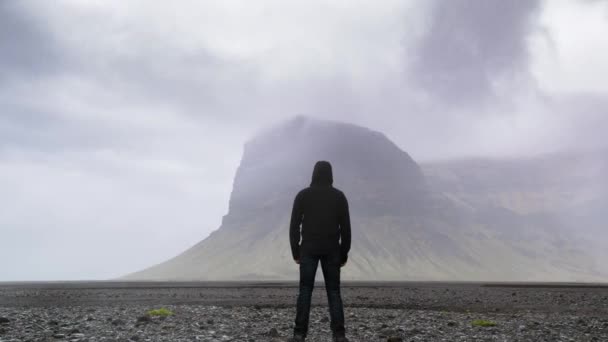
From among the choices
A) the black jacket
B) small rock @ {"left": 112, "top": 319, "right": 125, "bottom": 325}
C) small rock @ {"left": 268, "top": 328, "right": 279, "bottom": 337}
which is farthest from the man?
small rock @ {"left": 112, "top": 319, "right": 125, "bottom": 325}

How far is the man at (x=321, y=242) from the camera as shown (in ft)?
44.3

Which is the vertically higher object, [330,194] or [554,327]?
[330,194]

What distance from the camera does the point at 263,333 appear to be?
1666 centimetres

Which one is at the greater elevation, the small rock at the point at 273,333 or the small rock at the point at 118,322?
the small rock at the point at 118,322

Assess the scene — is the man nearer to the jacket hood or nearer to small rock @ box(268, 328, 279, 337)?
the jacket hood

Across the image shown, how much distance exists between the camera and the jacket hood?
46.2ft

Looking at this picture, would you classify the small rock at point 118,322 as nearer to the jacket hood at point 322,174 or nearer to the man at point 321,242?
the man at point 321,242

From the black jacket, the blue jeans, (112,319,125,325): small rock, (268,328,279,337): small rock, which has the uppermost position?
the black jacket

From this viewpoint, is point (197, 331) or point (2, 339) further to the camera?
point (197, 331)

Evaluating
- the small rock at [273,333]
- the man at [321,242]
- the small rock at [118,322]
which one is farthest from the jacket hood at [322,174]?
the small rock at [118,322]

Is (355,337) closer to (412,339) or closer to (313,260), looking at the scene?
(412,339)

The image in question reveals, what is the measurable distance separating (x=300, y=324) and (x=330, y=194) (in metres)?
2.96

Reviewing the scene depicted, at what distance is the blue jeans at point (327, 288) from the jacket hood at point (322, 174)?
165cm

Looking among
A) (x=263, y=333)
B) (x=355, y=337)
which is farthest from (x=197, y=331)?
(x=355, y=337)
